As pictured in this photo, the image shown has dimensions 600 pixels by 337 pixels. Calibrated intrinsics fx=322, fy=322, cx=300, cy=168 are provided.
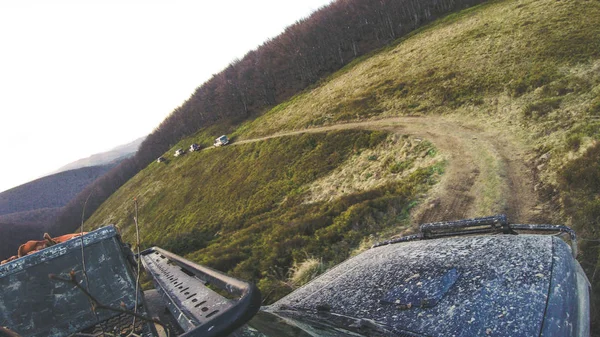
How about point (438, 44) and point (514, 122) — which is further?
point (438, 44)

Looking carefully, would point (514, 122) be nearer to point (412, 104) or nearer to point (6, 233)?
point (412, 104)

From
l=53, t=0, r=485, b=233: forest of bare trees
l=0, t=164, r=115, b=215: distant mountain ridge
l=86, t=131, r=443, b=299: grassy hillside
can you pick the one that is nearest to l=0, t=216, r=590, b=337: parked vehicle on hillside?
l=86, t=131, r=443, b=299: grassy hillside

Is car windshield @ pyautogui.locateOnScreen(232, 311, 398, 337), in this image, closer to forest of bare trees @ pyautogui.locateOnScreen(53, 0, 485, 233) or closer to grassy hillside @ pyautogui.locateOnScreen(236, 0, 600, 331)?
grassy hillside @ pyautogui.locateOnScreen(236, 0, 600, 331)

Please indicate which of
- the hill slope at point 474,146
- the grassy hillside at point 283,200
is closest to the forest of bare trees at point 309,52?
the grassy hillside at point 283,200

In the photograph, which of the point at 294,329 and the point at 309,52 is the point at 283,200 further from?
the point at 309,52

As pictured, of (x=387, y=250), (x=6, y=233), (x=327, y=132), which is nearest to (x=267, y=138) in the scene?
(x=327, y=132)

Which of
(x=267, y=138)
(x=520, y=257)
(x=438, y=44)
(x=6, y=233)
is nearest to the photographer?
(x=520, y=257)

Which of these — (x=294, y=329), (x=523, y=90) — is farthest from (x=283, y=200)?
(x=294, y=329)
